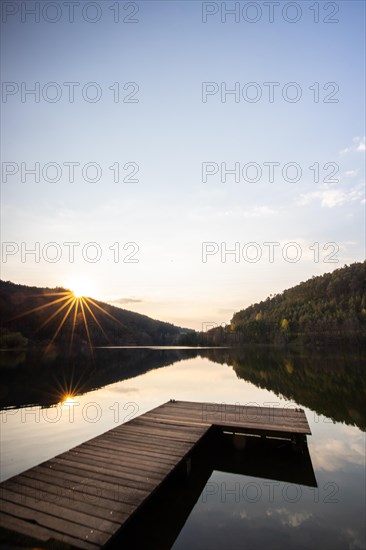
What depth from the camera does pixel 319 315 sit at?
146 metres

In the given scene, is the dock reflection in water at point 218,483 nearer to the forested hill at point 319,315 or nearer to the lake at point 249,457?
the lake at point 249,457

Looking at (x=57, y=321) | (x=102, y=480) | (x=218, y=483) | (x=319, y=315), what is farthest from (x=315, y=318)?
(x=102, y=480)

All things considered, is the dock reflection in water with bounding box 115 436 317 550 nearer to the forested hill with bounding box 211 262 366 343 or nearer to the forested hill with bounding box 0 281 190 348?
the forested hill with bounding box 0 281 190 348

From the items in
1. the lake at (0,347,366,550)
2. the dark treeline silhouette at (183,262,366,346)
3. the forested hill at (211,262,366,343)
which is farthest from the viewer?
the forested hill at (211,262,366,343)

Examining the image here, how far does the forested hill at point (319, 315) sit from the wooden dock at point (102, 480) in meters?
113

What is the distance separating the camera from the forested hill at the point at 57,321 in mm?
126500

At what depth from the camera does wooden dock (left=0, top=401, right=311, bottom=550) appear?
5.46 m

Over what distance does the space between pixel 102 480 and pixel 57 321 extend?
478 feet

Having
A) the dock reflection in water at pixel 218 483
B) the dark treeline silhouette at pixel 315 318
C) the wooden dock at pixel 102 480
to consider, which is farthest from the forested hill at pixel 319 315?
the wooden dock at pixel 102 480

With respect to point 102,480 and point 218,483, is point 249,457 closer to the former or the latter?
point 218,483

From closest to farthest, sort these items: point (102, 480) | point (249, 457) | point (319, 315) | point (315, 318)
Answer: point (102, 480) → point (249, 457) → point (315, 318) → point (319, 315)

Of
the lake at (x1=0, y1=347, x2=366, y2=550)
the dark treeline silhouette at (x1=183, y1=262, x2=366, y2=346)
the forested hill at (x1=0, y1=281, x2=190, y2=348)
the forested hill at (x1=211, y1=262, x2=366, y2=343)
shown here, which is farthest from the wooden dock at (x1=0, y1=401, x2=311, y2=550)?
the forested hill at (x1=211, y1=262, x2=366, y2=343)

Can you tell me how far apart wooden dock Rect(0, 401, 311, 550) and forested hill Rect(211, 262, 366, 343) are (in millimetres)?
113422

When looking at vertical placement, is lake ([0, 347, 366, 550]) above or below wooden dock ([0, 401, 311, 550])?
below
